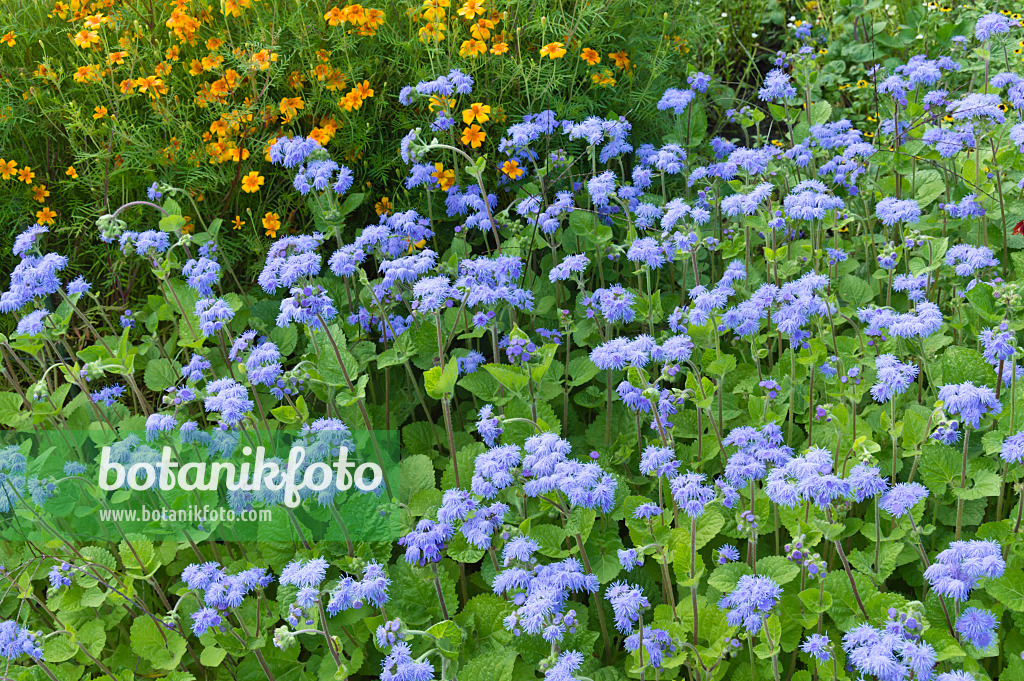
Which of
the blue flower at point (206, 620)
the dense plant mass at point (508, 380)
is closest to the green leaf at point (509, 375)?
the dense plant mass at point (508, 380)

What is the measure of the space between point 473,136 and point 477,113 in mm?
119

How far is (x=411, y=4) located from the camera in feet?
12.0

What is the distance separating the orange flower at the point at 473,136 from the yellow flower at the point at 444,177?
0.52 feet

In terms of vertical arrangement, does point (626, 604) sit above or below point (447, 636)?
above

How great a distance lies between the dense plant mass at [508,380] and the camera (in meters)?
2.04

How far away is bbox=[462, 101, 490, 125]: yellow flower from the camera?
3.35 m

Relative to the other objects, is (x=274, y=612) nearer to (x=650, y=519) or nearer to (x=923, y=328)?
(x=650, y=519)

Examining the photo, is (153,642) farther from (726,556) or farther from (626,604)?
(726,556)

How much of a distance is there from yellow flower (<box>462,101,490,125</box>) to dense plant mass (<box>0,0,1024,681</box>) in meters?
0.01

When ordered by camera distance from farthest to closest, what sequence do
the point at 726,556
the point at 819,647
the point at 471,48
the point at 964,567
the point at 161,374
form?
1. the point at 471,48
2. the point at 161,374
3. the point at 726,556
4. the point at 819,647
5. the point at 964,567

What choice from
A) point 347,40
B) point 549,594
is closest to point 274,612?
point 549,594

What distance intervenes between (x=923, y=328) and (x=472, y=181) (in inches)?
82.8

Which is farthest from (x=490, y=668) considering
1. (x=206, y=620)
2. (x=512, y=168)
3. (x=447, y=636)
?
(x=512, y=168)

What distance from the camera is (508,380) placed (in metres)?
2.43
